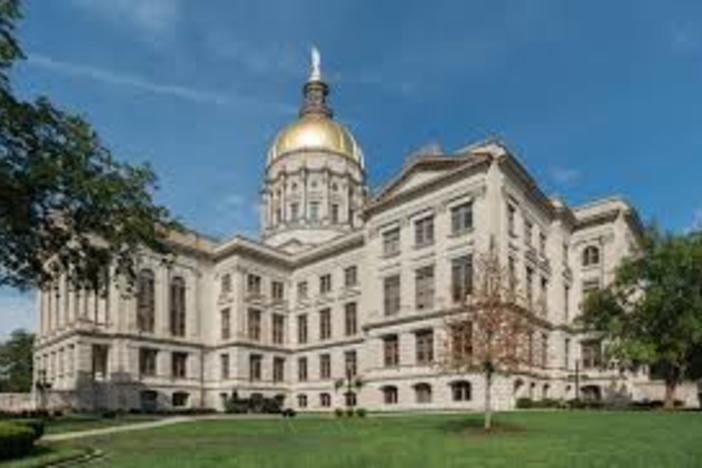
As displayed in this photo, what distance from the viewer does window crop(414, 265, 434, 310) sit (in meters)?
62.2

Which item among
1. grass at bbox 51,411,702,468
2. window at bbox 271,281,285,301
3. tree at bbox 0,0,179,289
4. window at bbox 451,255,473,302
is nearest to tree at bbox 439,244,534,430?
grass at bbox 51,411,702,468

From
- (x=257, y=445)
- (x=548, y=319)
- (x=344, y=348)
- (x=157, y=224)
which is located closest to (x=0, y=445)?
(x=257, y=445)

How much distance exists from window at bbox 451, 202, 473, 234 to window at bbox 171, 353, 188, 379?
1131 inches

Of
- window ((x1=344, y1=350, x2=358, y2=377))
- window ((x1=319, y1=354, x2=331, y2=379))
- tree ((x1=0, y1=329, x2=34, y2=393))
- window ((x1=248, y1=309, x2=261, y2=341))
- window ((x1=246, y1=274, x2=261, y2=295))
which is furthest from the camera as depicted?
tree ((x1=0, y1=329, x2=34, y2=393))

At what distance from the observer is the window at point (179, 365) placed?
74750mm

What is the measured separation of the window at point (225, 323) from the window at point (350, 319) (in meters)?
10.6

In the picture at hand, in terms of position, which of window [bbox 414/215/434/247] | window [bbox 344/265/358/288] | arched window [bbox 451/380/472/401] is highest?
window [bbox 414/215/434/247]

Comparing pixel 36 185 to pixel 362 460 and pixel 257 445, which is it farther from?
pixel 362 460

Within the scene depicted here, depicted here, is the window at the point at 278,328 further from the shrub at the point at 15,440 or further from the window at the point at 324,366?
the shrub at the point at 15,440

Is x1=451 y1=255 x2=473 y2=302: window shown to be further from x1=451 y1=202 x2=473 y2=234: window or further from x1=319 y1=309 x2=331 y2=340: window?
x1=319 y1=309 x2=331 y2=340: window

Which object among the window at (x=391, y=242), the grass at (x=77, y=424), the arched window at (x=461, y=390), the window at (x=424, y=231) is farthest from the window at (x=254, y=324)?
the grass at (x=77, y=424)

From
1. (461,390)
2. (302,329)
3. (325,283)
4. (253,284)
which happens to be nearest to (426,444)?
(461,390)

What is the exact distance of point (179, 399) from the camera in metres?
74.9

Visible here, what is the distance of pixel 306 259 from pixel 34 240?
1885 inches
